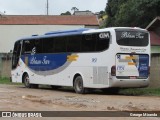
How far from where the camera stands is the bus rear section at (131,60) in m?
21.6

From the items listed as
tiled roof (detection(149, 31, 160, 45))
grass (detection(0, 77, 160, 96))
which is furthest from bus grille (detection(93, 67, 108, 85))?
tiled roof (detection(149, 31, 160, 45))

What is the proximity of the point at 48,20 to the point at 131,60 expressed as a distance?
58655 millimetres

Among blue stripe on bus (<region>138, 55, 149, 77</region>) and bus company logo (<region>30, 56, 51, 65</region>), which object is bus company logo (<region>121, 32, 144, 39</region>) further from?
bus company logo (<region>30, 56, 51, 65</region>)

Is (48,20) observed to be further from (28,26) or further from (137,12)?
(137,12)

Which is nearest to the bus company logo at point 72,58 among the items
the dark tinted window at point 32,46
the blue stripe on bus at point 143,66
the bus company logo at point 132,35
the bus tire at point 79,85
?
the bus tire at point 79,85

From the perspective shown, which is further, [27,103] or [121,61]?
[121,61]

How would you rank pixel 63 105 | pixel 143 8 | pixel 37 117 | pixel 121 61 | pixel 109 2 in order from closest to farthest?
pixel 37 117 → pixel 63 105 → pixel 121 61 → pixel 143 8 → pixel 109 2

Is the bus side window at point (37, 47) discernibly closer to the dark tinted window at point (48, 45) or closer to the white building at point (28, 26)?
the dark tinted window at point (48, 45)

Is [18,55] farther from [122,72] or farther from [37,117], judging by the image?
[37,117]

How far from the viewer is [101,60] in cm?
2206

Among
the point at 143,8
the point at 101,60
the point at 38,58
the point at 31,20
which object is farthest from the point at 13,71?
the point at 31,20

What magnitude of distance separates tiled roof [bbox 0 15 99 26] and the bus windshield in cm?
5663

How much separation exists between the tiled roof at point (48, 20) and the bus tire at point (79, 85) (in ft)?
181

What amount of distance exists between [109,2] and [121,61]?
4175 centimetres
